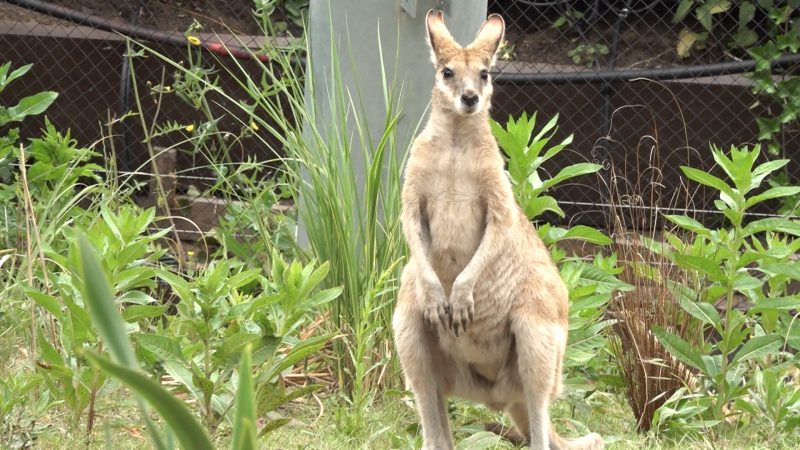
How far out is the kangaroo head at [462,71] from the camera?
10.5 ft

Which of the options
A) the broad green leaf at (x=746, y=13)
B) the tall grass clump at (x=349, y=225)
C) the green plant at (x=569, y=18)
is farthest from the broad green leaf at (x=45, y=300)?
the broad green leaf at (x=746, y=13)

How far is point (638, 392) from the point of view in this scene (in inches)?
156

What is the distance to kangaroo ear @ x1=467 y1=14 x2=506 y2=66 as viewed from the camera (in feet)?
11.1

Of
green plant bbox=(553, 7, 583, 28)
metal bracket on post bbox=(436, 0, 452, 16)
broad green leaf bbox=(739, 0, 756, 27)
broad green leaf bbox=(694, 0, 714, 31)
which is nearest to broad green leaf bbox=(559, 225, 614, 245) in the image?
metal bracket on post bbox=(436, 0, 452, 16)

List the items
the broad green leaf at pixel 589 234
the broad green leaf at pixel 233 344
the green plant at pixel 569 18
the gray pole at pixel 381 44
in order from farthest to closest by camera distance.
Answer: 1. the green plant at pixel 569 18
2. the gray pole at pixel 381 44
3. the broad green leaf at pixel 589 234
4. the broad green leaf at pixel 233 344

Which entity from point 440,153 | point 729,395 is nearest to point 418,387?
point 440,153

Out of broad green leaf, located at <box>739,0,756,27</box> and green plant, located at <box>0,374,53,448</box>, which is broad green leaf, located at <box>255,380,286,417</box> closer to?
green plant, located at <box>0,374,53,448</box>

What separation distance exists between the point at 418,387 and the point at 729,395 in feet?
4.71

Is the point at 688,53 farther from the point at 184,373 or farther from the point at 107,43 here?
the point at 184,373

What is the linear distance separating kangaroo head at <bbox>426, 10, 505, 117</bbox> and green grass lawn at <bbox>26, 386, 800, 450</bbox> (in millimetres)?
1230

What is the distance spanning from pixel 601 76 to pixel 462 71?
416 centimetres

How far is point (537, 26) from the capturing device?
26.4 feet

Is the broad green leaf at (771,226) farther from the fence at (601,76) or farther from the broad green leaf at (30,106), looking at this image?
the broad green leaf at (30,106)

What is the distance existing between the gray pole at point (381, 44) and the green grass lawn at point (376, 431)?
54.1 inches
